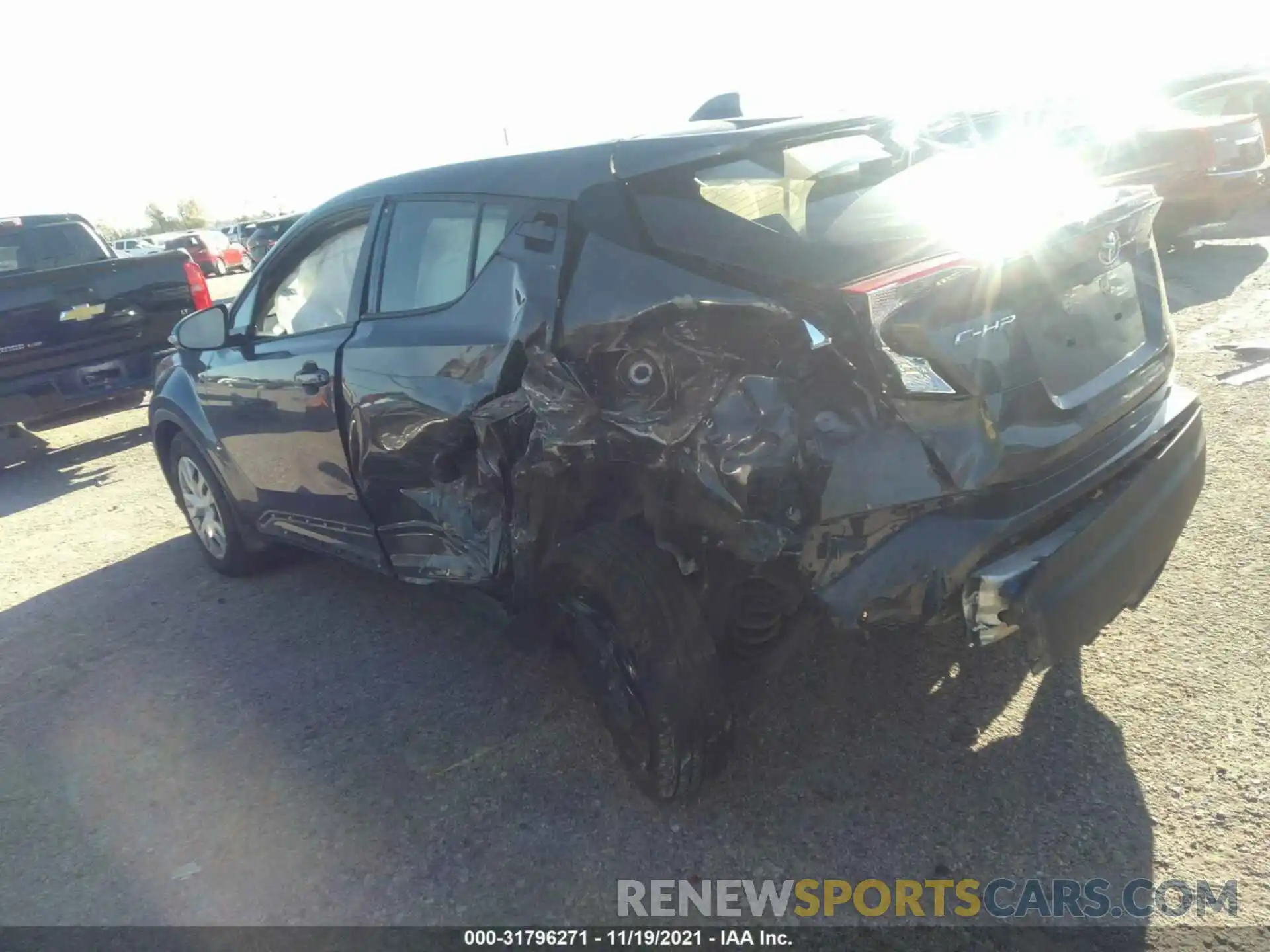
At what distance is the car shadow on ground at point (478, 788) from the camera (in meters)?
2.49

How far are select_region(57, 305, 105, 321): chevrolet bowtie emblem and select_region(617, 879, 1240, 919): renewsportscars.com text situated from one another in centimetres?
664

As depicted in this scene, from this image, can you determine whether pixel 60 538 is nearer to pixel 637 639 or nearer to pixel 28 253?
pixel 28 253

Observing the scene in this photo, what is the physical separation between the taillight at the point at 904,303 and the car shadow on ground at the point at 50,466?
6351 millimetres

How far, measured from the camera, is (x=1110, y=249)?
2633 mm

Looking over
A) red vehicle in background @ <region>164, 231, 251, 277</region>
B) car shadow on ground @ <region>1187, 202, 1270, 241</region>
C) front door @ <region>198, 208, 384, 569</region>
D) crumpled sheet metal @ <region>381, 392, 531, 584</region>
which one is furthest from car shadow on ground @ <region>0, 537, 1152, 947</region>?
red vehicle in background @ <region>164, 231, 251, 277</region>

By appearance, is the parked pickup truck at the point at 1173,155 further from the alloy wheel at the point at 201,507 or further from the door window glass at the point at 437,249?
the alloy wheel at the point at 201,507

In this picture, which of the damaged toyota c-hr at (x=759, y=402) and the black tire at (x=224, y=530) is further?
the black tire at (x=224, y=530)

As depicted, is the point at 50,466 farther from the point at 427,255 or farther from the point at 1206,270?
the point at 1206,270

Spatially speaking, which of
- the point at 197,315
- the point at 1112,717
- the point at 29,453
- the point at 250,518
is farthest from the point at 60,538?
the point at 1112,717

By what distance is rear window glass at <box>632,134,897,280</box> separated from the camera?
240 cm

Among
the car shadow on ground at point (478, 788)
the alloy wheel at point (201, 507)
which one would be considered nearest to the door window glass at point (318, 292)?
the alloy wheel at point (201, 507)

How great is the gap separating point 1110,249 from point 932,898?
1808 millimetres

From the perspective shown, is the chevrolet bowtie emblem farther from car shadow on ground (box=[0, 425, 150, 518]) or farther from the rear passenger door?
the rear passenger door

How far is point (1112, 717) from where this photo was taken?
282cm
